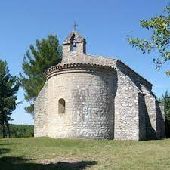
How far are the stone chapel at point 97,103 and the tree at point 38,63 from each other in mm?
13741

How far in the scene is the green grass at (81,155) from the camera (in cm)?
1798

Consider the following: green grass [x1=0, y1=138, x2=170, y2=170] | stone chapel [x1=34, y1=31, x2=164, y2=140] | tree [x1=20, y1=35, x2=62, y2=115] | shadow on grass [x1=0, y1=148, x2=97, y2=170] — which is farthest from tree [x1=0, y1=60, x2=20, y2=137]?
→ shadow on grass [x1=0, y1=148, x2=97, y2=170]

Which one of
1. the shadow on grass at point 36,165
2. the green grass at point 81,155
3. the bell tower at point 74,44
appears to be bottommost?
the shadow on grass at point 36,165

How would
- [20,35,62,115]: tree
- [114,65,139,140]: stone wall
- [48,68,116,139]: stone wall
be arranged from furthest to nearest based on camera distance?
[20,35,62,115]: tree
[114,65,139,140]: stone wall
[48,68,116,139]: stone wall

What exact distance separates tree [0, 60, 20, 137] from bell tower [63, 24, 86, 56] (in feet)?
48.3

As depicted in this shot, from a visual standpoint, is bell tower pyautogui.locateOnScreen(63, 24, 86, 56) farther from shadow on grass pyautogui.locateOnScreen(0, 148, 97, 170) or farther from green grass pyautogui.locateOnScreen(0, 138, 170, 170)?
shadow on grass pyautogui.locateOnScreen(0, 148, 97, 170)

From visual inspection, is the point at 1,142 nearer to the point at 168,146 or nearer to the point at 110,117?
the point at 110,117

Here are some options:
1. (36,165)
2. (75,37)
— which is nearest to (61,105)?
(75,37)

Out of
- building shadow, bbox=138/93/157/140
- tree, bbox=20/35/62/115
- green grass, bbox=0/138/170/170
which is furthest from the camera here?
tree, bbox=20/35/62/115

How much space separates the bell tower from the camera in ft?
102

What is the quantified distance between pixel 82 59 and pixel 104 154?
10.9 meters

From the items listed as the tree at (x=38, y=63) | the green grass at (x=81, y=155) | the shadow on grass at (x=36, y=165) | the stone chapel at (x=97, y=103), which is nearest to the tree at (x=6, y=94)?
the tree at (x=38, y=63)

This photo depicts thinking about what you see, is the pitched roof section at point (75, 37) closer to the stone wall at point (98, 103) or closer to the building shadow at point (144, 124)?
the stone wall at point (98, 103)

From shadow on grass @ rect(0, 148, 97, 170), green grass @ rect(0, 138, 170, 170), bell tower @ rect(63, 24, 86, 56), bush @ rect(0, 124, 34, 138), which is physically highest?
bell tower @ rect(63, 24, 86, 56)
